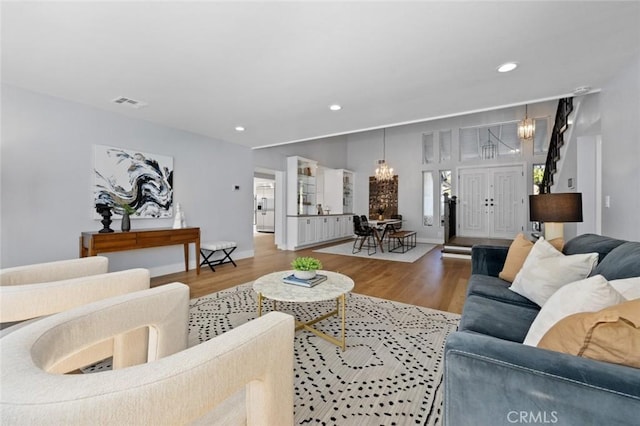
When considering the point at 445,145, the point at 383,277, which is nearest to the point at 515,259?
the point at 383,277

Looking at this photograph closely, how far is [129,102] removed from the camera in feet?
11.1

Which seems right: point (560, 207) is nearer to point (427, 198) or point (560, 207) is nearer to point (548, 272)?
point (548, 272)

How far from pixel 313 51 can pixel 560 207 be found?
2766mm

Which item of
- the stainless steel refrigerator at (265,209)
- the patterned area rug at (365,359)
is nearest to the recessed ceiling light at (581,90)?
the patterned area rug at (365,359)

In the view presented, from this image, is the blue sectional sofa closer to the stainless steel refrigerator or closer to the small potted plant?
the small potted plant

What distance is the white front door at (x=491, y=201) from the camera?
289 inches

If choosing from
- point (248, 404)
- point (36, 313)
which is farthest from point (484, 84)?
point (36, 313)

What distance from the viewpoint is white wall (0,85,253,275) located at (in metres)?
3.03

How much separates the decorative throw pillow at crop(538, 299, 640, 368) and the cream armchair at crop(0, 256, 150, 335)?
210cm

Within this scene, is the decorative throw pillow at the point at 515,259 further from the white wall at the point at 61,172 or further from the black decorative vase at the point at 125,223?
the white wall at the point at 61,172

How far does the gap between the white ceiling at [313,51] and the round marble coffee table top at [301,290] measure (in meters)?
1.93

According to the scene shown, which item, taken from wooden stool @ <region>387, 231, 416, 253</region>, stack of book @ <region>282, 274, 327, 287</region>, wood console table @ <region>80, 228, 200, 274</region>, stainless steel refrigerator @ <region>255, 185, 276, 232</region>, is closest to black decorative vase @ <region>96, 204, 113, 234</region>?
wood console table @ <region>80, 228, 200, 274</region>

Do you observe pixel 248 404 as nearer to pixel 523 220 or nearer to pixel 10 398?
pixel 10 398

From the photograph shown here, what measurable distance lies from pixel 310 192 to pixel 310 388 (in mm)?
6438
